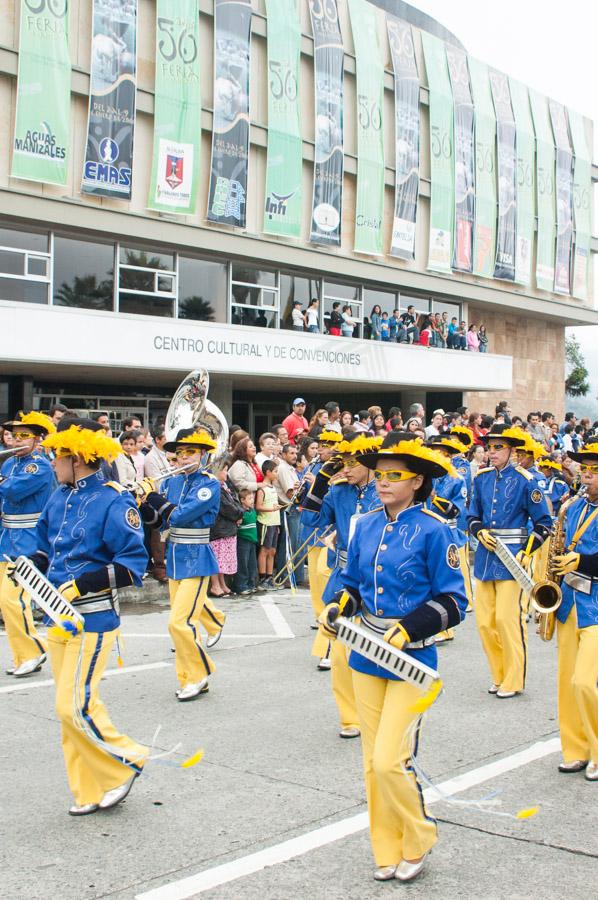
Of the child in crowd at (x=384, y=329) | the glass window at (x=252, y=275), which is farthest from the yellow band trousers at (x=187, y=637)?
the child in crowd at (x=384, y=329)

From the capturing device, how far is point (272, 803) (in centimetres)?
541

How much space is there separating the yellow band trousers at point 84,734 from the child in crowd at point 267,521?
786cm

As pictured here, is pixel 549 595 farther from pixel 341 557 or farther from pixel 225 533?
pixel 225 533

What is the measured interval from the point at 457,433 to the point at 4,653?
5.64 meters

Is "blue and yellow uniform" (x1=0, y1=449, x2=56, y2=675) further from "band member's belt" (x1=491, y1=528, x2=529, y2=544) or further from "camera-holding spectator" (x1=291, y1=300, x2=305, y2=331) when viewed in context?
"camera-holding spectator" (x1=291, y1=300, x2=305, y2=331)

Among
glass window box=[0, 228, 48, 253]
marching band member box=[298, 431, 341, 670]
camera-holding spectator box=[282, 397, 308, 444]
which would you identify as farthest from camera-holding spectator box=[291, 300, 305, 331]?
marching band member box=[298, 431, 341, 670]

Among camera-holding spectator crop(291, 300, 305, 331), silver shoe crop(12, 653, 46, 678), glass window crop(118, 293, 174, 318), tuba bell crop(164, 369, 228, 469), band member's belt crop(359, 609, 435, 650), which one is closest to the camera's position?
band member's belt crop(359, 609, 435, 650)

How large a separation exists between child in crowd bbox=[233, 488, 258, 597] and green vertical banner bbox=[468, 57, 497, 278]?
21.9m

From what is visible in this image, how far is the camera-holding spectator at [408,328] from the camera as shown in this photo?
1106 inches

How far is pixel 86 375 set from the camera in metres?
22.3

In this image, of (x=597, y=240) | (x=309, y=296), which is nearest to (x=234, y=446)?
(x=309, y=296)

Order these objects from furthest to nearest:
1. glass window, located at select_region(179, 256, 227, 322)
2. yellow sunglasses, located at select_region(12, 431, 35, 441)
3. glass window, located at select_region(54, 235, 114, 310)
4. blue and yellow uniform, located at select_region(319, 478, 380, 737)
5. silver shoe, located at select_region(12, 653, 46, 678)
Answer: glass window, located at select_region(179, 256, 227, 322)
glass window, located at select_region(54, 235, 114, 310)
yellow sunglasses, located at select_region(12, 431, 35, 441)
silver shoe, located at select_region(12, 653, 46, 678)
blue and yellow uniform, located at select_region(319, 478, 380, 737)

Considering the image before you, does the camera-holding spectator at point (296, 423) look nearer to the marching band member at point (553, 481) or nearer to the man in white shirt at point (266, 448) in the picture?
the man in white shirt at point (266, 448)

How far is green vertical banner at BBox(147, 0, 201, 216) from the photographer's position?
2241cm
